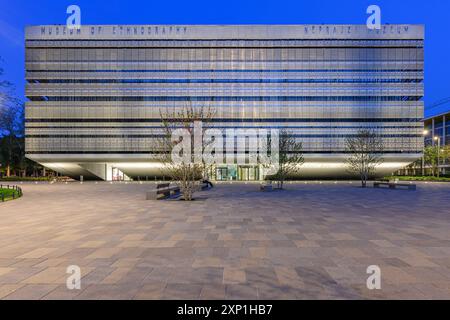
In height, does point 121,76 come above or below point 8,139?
above

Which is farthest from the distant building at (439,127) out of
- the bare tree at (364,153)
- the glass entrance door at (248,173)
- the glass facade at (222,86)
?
the glass entrance door at (248,173)

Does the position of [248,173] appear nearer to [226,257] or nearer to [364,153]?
[364,153]

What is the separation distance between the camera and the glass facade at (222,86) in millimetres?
52531

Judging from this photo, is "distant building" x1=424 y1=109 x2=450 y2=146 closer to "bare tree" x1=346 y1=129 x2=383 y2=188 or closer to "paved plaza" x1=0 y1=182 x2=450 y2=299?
"bare tree" x1=346 y1=129 x2=383 y2=188

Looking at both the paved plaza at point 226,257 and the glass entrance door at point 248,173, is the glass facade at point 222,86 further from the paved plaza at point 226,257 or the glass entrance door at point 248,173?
the paved plaza at point 226,257

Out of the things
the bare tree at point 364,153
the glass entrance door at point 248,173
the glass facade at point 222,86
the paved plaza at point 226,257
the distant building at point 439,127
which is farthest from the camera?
the distant building at point 439,127

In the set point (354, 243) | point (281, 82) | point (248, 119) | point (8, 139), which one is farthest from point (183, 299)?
point (8, 139)

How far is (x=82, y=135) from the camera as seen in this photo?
52875mm

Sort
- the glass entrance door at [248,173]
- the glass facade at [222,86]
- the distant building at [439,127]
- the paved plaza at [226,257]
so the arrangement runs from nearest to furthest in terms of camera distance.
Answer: the paved plaza at [226,257]
the glass facade at [222,86]
the glass entrance door at [248,173]
the distant building at [439,127]

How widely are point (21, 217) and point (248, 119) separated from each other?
46.6m

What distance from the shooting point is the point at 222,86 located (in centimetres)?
5369

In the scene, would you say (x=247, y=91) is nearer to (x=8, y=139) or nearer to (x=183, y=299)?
(x=183, y=299)

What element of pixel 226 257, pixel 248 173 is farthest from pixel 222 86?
pixel 226 257
